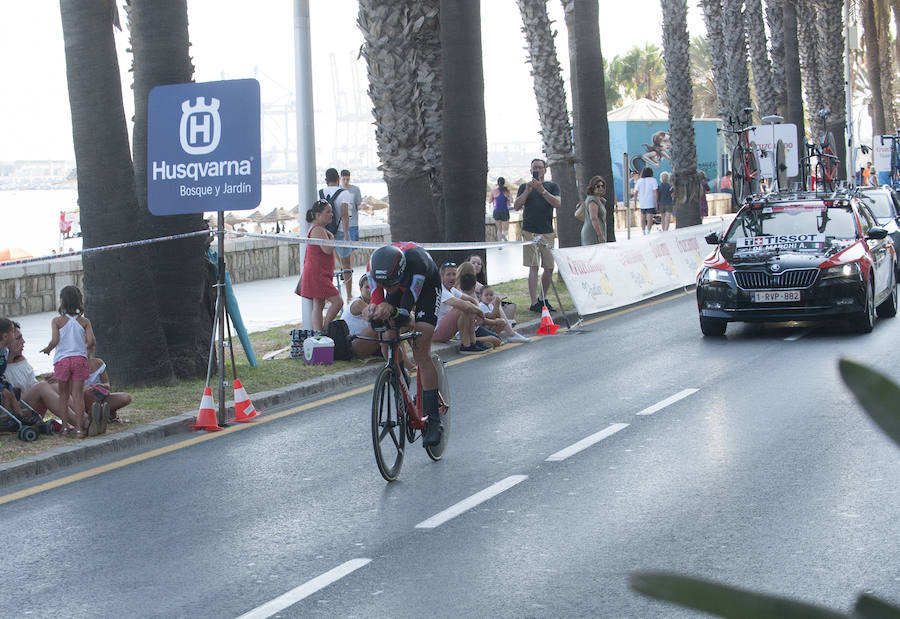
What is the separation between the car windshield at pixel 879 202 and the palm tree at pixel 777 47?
937 inches

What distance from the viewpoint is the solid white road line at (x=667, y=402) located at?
10.8 metres

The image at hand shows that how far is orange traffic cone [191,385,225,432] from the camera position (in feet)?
34.4

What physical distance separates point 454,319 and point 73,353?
649cm

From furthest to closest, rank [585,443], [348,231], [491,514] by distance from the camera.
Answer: [348,231], [585,443], [491,514]

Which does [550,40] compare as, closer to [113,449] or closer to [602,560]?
[113,449]

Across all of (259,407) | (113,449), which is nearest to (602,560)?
(113,449)

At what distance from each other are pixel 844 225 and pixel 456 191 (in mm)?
5450

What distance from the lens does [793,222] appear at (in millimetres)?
16188

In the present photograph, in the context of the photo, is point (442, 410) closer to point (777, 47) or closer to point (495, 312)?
point (495, 312)

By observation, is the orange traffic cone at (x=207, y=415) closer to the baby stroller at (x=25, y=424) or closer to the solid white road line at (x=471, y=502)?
the baby stroller at (x=25, y=424)

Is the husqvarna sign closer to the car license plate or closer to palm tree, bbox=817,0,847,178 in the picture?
the car license plate

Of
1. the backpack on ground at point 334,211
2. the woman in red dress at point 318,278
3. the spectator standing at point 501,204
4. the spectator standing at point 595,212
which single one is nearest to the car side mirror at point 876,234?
the spectator standing at point 595,212

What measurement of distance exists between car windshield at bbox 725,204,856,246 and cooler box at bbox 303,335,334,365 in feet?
18.5

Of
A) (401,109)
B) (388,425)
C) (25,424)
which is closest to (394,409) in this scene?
(388,425)
